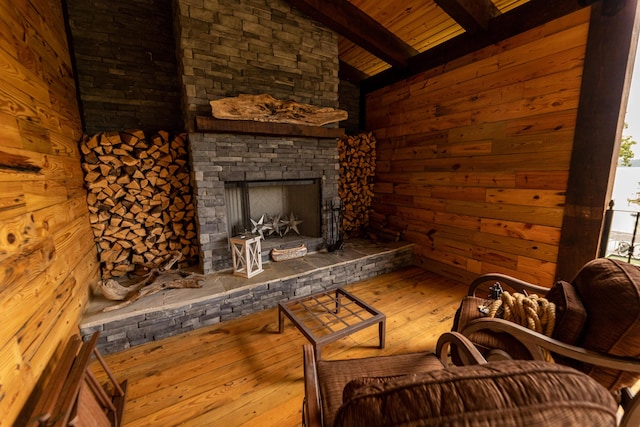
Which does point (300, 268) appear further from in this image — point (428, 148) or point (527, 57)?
point (527, 57)

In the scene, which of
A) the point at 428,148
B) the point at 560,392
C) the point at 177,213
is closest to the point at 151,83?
the point at 177,213

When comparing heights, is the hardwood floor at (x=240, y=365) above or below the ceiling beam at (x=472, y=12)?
below

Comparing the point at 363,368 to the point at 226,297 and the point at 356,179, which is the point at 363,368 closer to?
the point at 226,297

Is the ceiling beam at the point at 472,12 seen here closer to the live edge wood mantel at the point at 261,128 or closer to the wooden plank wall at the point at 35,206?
the live edge wood mantel at the point at 261,128

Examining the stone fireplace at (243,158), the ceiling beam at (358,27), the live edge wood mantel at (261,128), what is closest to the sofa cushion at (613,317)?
the stone fireplace at (243,158)

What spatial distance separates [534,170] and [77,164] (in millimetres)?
3883

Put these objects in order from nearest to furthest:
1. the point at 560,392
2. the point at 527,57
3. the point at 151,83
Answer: the point at 560,392 → the point at 527,57 → the point at 151,83

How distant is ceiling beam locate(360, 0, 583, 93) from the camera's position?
212cm

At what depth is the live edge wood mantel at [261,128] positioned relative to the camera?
2.29 meters

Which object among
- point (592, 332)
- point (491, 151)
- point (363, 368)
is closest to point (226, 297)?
point (363, 368)

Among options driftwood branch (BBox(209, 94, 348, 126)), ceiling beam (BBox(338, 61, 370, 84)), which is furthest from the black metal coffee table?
ceiling beam (BBox(338, 61, 370, 84))

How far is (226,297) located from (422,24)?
3.38 metres

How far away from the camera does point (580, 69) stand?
2.03 metres

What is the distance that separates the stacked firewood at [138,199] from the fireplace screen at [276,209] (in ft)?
1.64
